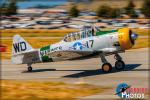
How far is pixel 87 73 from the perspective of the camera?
76.2 ft

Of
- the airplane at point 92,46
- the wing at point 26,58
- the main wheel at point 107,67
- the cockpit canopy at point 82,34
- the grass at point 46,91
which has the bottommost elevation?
the grass at point 46,91

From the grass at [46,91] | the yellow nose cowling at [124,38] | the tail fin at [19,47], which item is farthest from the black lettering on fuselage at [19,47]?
the grass at [46,91]

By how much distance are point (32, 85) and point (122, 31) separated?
23.1ft

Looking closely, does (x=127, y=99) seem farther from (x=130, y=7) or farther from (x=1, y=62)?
(x=130, y=7)

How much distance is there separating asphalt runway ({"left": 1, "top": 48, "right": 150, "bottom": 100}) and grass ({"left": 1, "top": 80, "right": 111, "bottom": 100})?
2.68ft

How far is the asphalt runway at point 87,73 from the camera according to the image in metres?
19.5

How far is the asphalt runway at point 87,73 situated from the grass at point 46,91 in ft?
2.68

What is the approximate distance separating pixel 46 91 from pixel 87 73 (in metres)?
7.05

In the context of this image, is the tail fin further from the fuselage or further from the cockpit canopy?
the cockpit canopy

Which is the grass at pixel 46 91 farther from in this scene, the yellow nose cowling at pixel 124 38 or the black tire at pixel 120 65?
the black tire at pixel 120 65

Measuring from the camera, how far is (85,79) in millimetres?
21031

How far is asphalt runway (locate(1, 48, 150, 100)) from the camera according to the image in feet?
63.9

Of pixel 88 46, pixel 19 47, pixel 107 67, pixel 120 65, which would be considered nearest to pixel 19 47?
pixel 19 47

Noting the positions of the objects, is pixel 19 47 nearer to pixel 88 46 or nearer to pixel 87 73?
pixel 88 46
